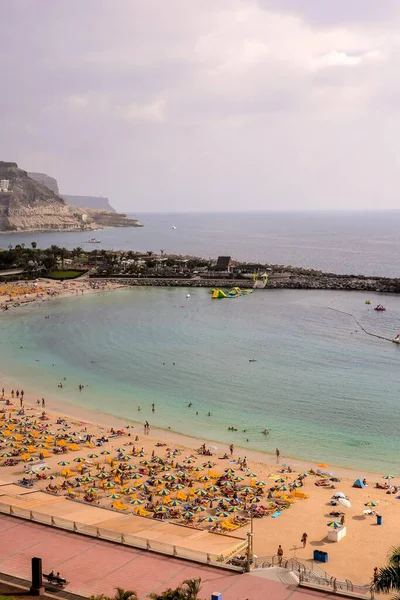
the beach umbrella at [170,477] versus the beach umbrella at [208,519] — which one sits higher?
the beach umbrella at [208,519]

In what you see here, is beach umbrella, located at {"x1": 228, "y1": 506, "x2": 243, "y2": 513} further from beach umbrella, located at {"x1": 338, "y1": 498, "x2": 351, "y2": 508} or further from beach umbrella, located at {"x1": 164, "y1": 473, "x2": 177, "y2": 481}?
beach umbrella, located at {"x1": 338, "y1": 498, "x2": 351, "y2": 508}

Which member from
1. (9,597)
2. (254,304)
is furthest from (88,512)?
(254,304)

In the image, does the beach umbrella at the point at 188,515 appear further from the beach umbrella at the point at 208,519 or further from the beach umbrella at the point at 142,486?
→ the beach umbrella at the point at 142,486

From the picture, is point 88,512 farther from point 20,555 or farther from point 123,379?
point 123,379

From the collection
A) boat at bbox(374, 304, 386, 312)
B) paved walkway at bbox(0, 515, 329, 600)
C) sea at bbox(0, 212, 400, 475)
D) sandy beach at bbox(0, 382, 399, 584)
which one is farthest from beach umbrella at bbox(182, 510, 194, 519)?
boat at bbox(374, 304, 386, 312)

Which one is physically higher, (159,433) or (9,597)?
(9,597)

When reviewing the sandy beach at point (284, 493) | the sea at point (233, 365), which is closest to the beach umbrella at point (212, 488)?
the sandy beach at point (284, 493)

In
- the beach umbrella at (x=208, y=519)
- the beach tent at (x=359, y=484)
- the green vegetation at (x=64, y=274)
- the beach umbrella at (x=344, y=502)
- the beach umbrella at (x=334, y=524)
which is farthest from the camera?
the green vegetation at (x=64, y=274)
